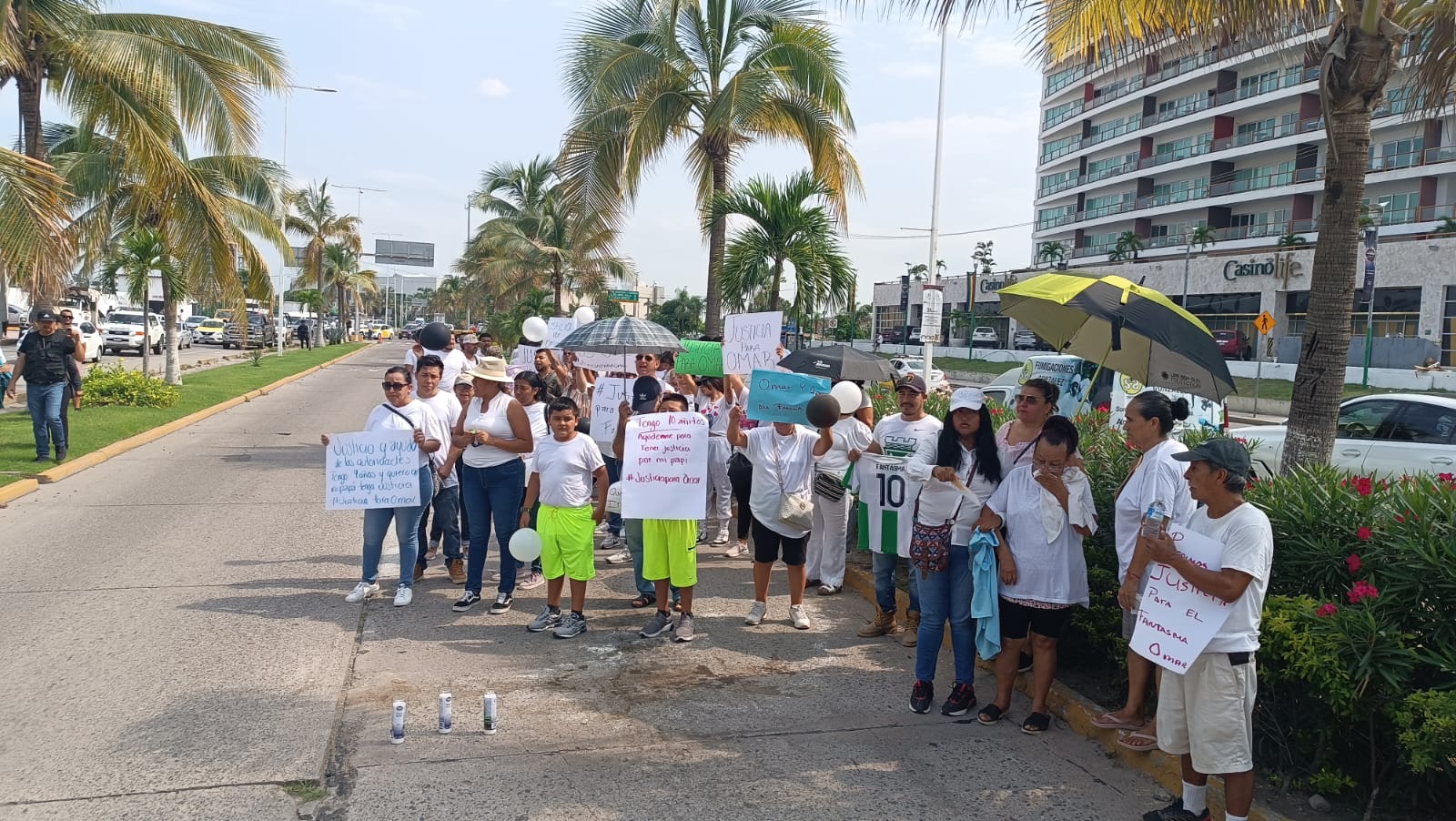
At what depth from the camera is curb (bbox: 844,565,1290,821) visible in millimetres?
4363

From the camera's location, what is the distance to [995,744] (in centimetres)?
508

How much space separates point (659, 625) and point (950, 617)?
2.06 m

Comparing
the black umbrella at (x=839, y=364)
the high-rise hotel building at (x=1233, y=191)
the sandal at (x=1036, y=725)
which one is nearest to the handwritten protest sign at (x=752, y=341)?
the black umbrella at (x=839, y=364)

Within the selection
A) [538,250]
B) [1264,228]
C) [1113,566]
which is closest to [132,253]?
[538,250]

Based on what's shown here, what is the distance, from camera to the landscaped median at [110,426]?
1139cm

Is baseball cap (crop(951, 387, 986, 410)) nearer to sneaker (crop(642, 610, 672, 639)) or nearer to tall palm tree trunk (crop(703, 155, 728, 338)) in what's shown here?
sneaker (crop(642, 610, 672, 639))

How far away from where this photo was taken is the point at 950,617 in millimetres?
5469

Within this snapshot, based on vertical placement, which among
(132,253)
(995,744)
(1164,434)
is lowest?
(995,744)

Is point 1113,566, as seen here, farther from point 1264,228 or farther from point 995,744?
point 1264,228

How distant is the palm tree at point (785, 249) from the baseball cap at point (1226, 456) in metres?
9.50

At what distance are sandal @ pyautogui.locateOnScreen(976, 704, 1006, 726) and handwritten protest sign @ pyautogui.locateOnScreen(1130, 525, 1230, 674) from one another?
51.1 inches

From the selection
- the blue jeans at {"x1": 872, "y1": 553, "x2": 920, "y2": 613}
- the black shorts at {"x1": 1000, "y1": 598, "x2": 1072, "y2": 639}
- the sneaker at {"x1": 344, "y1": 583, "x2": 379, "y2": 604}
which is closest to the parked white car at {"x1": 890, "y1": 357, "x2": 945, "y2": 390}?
the blue jeans at {"x1": 872, "y1": 553, "x2": 920, "y2": 613}

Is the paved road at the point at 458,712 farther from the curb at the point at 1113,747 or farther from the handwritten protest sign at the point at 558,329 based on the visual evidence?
the handwritten protest sign at the point at 558,329

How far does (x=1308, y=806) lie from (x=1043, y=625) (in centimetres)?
136
